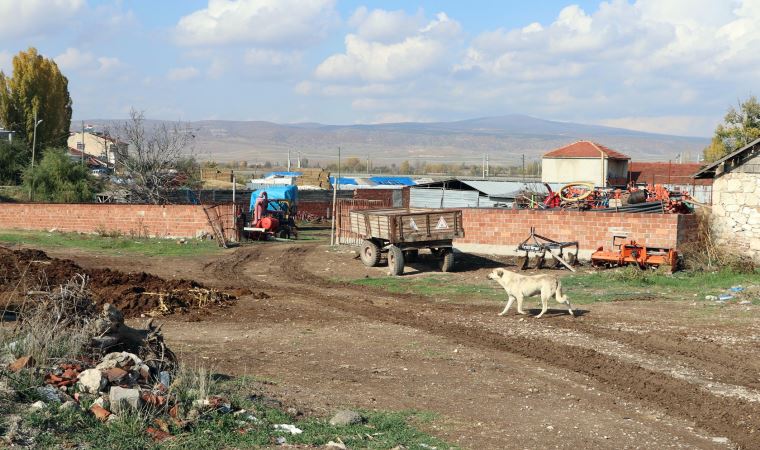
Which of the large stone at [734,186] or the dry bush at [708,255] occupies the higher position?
the large stone at [734,186]

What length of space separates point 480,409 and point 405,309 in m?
8.26

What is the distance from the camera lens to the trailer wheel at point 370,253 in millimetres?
26578

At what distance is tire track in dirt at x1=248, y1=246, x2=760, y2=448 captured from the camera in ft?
35.5

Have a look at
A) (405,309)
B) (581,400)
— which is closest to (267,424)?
(581,400)

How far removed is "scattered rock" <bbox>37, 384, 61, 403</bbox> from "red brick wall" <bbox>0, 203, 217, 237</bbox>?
84.0ft

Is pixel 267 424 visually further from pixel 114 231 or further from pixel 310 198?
pixel 310 198

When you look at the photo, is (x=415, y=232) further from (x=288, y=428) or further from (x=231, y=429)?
(x=231, y=429)

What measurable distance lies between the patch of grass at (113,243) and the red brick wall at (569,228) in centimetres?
949

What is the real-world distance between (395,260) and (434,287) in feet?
7.35

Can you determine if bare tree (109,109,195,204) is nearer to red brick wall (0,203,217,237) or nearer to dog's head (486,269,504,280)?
red brick wall (0,203,217,237)

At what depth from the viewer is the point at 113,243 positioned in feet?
109

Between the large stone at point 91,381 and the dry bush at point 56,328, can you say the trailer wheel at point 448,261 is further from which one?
the large stone at point 91,381

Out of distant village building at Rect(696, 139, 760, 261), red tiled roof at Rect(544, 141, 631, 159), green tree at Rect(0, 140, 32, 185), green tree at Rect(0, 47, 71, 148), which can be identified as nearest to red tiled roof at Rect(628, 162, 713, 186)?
red tiled roof at Rect(544, 141, 631, 159)

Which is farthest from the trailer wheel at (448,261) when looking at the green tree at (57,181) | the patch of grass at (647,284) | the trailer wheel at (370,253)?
the green tree at (57,181)
